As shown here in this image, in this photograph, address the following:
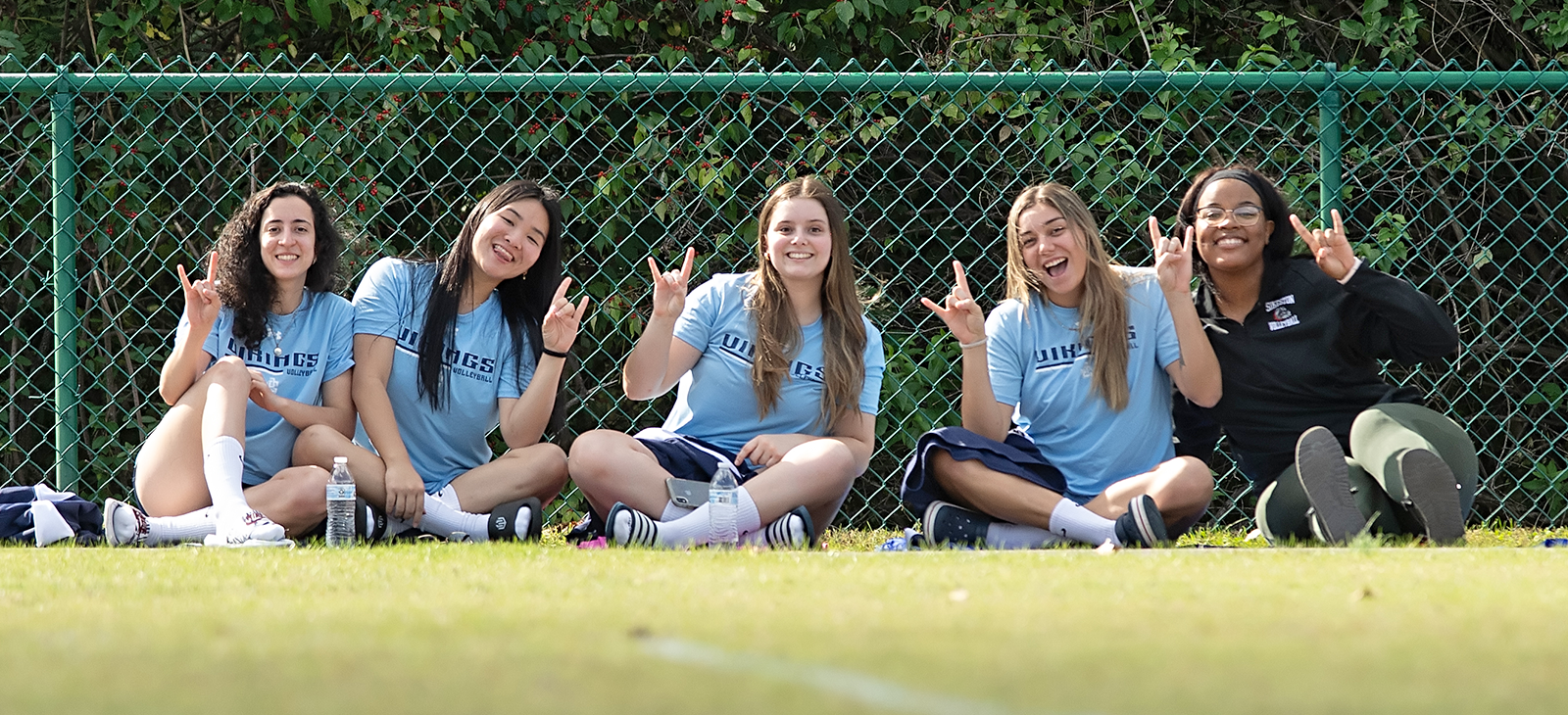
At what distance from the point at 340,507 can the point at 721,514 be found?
868 mm

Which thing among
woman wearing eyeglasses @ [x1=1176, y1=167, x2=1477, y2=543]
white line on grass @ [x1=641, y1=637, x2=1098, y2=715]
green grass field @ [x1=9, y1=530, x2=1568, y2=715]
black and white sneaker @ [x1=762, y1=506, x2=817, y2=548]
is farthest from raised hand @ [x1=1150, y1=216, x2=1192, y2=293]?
white line on grass @ [x1=641, y1=637, x2=1098, y2=715]

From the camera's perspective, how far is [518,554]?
3012mm

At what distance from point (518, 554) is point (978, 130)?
2.06 metres

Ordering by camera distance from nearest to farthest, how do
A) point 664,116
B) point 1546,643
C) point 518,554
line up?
point 1546,643 < point 518,554 < point 664,116

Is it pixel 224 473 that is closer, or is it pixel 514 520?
pixel 224 473

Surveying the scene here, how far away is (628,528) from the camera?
3.28m

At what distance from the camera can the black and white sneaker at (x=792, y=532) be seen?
3.37 meters

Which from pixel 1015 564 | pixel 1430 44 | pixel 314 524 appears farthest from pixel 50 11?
pixel 1430 44

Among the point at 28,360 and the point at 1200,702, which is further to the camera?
the point at 28,360

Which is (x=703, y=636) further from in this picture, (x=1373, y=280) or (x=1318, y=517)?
(x=1373, y=280)

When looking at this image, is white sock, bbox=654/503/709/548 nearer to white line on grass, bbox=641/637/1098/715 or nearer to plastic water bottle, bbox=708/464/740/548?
plastic water bottle, bbox=708/464/740/548

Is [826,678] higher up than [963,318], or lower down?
lower down

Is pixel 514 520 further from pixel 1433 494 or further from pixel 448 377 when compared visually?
pixel 1433 494

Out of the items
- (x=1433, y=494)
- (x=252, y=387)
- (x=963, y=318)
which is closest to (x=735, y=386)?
(x=963, y=318)
